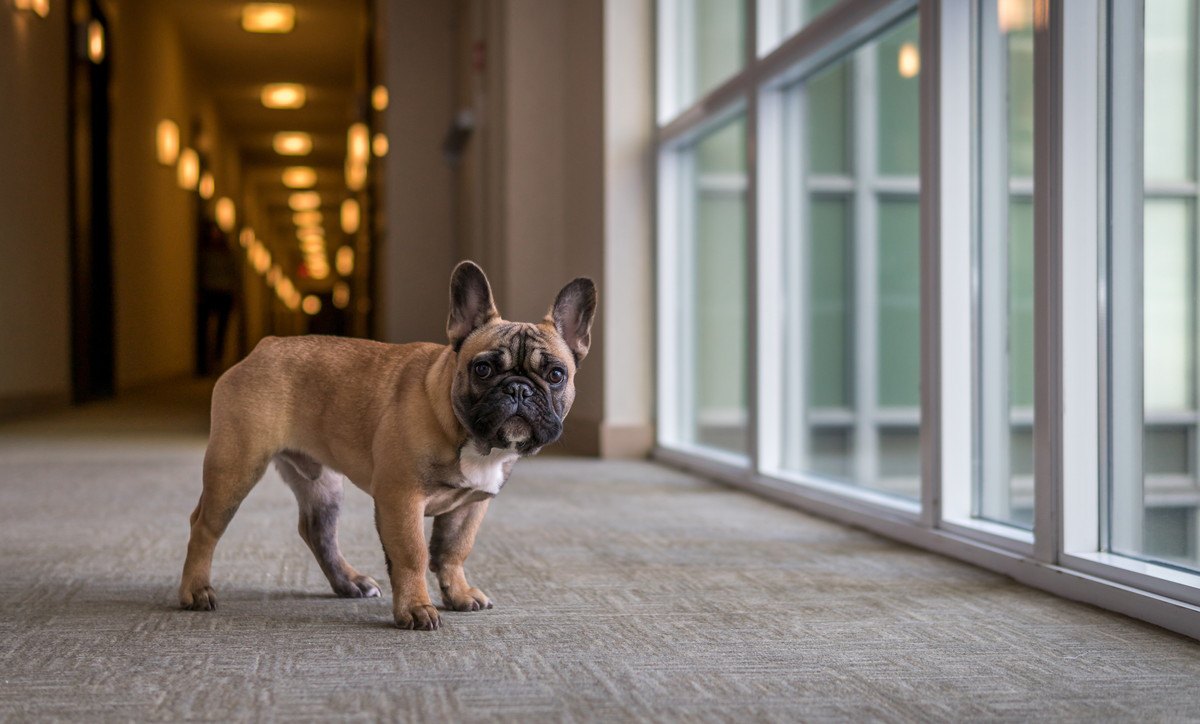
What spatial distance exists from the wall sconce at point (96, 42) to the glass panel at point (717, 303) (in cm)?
604

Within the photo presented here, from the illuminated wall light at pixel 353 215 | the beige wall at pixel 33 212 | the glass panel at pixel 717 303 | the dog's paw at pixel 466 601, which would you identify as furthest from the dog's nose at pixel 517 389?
the illuminated wall light at pixel 353 215

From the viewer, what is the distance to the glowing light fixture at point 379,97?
9180mm

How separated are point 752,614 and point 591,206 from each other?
3594mm

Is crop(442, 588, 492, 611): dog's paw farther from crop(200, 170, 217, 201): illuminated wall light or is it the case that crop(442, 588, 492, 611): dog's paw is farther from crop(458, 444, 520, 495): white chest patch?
crop(200, 170, 217, 201): illuminated wall light

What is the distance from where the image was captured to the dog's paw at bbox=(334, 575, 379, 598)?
2266 millimetres

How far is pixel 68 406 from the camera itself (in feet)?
28.3

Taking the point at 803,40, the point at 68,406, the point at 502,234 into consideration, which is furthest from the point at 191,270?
the point at 803,40

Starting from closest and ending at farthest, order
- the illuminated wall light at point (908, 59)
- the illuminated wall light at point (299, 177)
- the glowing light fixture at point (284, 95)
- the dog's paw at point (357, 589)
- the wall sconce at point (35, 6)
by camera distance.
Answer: the dog's paw at point (357, 589) < the illuminated wall light at point (908, 59) < the wall sconce at point (35, 6) < the glowing light fixture at point (284, 95) < the illuminated wall light at point (299, 177)

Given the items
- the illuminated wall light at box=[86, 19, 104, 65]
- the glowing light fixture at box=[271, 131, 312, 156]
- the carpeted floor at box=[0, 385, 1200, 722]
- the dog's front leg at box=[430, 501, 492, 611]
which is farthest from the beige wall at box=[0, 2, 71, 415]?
the glowing light fixture at box=[271, 131, 312, 156]

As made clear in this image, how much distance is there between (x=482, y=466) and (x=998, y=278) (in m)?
1.54

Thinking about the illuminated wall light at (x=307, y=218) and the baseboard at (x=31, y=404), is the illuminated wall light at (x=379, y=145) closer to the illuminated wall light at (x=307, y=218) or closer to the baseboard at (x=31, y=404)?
the baseboard at (x=31, y=404)

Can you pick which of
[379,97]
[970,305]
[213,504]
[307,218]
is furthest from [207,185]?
[307,218]

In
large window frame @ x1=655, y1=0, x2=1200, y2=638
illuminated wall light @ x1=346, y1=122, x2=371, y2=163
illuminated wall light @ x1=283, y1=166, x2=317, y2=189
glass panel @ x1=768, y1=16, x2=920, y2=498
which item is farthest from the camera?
illuminated wall light @ x1=283, y1=166, x2=317, y2=189

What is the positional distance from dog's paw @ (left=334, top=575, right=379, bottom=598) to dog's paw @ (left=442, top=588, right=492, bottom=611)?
17 cm
